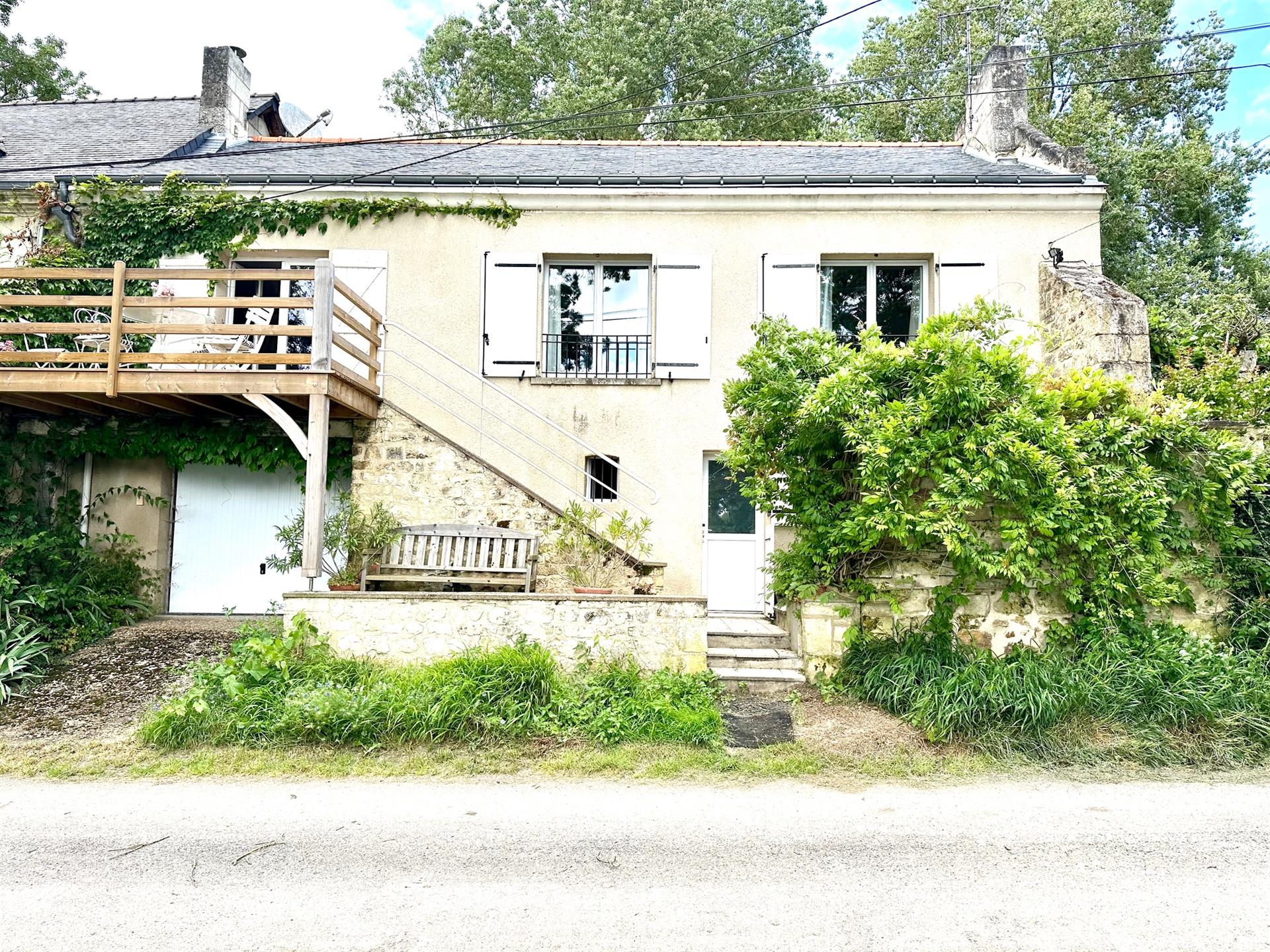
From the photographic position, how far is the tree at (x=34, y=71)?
18.4m

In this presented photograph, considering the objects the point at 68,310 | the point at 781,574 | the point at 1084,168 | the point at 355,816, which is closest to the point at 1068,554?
the point at 781,574

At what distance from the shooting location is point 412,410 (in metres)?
9.52

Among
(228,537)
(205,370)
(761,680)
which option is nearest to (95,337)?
(205,370)

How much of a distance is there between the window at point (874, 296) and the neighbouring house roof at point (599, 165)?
3.60ft

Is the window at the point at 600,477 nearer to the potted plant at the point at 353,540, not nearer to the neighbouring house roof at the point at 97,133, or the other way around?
the potted plant at the point at 353,540

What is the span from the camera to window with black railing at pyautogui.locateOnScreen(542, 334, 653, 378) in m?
9.77

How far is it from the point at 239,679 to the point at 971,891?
5164mm

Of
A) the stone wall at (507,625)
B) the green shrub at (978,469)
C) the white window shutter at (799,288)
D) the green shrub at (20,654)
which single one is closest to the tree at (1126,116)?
the white window shutter at (799,288)

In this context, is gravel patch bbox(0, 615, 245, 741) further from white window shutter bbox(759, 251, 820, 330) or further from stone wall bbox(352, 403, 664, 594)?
white window shutter bbox(759, 251, 820, 330)

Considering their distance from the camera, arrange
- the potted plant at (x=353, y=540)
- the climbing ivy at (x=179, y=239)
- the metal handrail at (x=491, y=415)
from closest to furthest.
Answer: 1. the potted plant at (x=353, y=540)
2. the climbing ivy at (x=179, y=239)
3. the metal handrail at (x=491, y=415)

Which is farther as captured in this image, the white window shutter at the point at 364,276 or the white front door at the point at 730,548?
the white window shutter at the point at 364,276

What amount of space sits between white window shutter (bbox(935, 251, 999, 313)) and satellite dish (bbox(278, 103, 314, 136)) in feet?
40.9

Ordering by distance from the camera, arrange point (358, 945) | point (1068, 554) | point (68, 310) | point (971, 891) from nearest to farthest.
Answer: point (358, 945)
point (971, 891)
point (1068, 554)
point (68, 310)

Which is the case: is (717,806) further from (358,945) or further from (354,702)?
(354,702)
